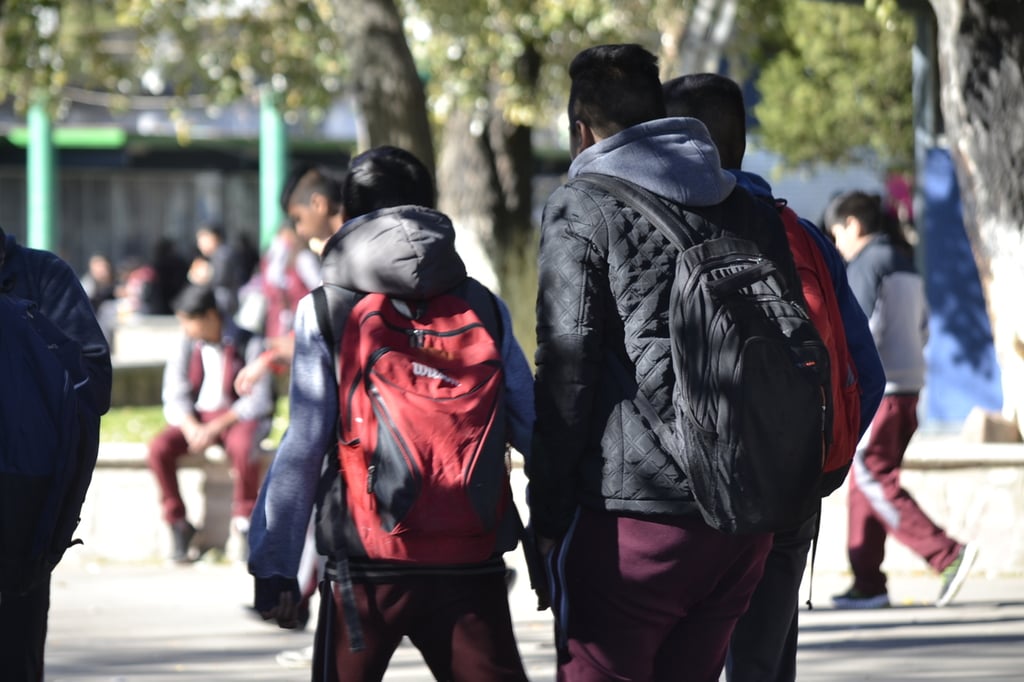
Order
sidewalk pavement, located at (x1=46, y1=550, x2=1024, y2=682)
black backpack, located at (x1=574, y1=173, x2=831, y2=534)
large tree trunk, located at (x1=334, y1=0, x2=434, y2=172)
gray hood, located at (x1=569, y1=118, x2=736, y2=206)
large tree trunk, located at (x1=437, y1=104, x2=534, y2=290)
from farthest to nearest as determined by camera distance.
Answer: large tree trunk, located at (x1=437, y1=104, x2=534, y2=290)
large tree trunk, located at (x1=334, y1=0, x2=434, y2=172)
sidewalk pavement, located at (x1=46, y1=550, x2=1024, y2=682)
gray hood, located at (x1=569, y1=118, x2=736, y2=206)
black backpack, located at (x1=574, y1=173, x2=831, y2=534)

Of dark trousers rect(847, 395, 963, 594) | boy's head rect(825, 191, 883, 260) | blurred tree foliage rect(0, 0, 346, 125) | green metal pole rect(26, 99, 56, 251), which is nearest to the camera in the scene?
dark trousers rect(847, 395, 963, 594)

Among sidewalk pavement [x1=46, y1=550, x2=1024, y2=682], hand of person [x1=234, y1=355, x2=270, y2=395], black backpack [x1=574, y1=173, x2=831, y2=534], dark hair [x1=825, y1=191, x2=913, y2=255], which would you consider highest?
dark hair [x1=825, y1=191, x2=913, y2=255]

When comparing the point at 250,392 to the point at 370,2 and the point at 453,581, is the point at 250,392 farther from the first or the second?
the point at 453,581

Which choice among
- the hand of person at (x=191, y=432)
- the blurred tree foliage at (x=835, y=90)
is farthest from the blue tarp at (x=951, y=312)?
the blurred tree foliage at (x=835, y=90)

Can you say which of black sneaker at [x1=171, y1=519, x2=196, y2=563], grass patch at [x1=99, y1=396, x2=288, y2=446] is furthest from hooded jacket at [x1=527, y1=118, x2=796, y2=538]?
grass patch at [x1=99, y1=396, x2=288, y2=446]

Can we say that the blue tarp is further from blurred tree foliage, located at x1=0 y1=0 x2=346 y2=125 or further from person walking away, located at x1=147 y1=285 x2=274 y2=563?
blurred tree foliage, located at x1=0 y1=0 x2=346 y2=125

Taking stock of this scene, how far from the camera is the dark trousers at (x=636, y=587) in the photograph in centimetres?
344

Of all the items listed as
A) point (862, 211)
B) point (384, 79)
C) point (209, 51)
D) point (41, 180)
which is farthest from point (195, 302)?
point (41, 180)

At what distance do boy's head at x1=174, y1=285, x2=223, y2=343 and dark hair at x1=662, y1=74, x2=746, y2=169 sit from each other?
5179 millimetres

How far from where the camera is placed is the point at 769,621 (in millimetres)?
4207

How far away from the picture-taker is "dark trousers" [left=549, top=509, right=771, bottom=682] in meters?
3.44

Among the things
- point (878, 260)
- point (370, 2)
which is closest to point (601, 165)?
point (878, 260)

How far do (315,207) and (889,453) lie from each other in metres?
2.84

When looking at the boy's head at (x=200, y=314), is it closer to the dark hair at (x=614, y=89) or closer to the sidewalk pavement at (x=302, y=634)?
the sidewalk pavement at (x=302, y=634)
